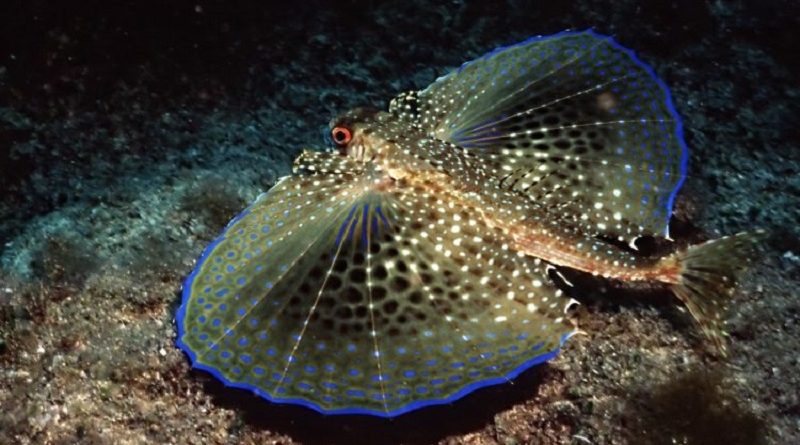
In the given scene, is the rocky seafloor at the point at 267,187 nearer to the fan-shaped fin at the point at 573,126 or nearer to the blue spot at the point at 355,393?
the blue spot at the point at 355,393

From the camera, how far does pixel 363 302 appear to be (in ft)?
10.2

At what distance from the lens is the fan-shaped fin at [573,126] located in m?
3.87

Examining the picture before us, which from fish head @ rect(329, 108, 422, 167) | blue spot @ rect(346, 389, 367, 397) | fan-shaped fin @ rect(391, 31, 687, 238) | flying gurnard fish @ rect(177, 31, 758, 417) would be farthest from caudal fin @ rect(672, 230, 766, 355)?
blue spot @ rect(346, 389, 367, 397)

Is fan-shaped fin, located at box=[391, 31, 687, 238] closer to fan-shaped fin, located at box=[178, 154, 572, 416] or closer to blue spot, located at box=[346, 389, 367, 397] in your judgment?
fan-shaped fin, located at box=[178, 154, 572, 416]

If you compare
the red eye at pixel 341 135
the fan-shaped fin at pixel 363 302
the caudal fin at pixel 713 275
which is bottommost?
the caudal fin at pixel 713 275

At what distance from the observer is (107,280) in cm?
346

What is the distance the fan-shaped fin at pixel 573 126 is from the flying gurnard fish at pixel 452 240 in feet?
0.03

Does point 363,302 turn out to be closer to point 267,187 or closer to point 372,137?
point 372,137

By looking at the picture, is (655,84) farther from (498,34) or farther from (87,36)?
(87,36)

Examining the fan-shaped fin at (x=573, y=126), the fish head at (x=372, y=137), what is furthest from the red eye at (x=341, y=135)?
the fan-shaped fin at (x=573, y=126)

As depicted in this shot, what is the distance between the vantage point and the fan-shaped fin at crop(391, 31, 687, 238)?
12.7ft

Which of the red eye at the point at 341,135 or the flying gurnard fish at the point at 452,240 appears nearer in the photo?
the flying gurnard fish at the point at 452,240

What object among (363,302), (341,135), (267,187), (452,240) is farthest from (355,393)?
(267,187)

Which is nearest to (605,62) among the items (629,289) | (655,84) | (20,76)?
(655,84)
